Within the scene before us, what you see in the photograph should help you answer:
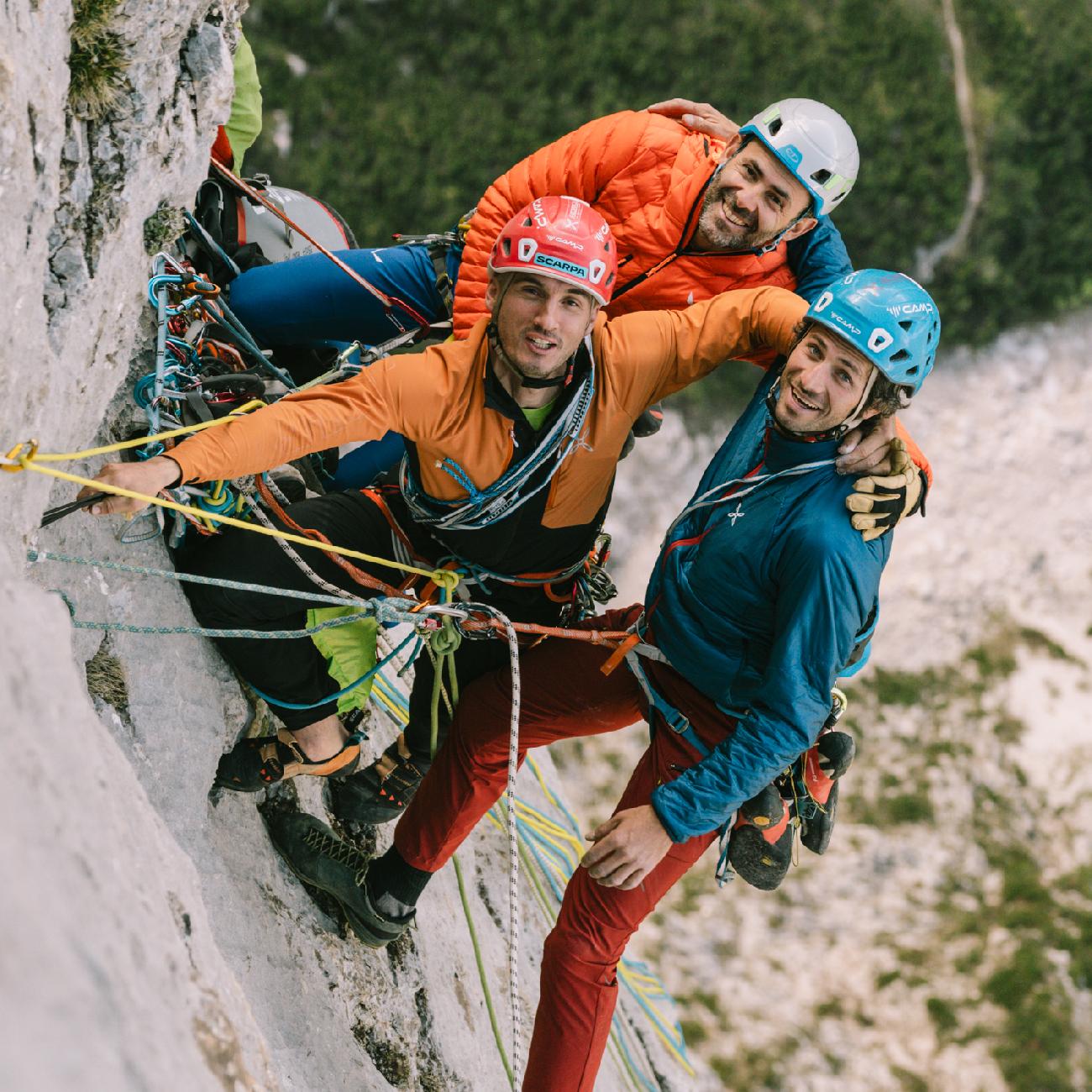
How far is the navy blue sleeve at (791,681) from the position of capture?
2.92m

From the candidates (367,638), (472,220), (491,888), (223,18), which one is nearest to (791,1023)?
(491,888)

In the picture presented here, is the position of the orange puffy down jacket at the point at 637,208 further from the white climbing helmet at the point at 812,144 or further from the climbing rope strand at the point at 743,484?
the climbing rope strand at the point at 743,484

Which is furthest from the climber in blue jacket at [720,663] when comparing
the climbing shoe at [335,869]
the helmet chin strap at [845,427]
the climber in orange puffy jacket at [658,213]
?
the climber in orange puffy jacket at [658,213]

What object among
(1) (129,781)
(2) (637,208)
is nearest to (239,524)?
(1) (129,781)

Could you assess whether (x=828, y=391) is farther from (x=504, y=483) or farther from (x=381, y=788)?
(x=381, y=788)

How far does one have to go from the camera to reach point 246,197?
16.3 feet

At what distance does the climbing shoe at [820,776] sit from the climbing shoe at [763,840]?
0.37ft

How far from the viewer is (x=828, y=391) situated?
3.11 metres

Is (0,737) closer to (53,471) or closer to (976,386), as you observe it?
(53,471)

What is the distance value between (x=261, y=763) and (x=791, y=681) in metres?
1.91

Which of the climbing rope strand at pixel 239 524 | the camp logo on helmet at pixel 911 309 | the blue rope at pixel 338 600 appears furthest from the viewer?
the camp logo on helmet at pixel 911 309

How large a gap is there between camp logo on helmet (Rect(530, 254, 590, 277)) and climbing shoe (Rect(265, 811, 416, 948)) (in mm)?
2185

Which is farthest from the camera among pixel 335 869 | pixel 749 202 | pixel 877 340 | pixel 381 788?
pixel 381 788

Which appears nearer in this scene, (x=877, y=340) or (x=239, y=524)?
(x=239, y=524)
